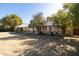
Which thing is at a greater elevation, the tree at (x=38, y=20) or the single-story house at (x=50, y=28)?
the tree at (x=38, y=20)

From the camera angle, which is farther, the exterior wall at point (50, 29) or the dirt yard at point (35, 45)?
the exterior wall at point (50, 29)

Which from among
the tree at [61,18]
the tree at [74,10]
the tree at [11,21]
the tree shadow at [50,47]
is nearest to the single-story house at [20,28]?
the tree at [11,21]

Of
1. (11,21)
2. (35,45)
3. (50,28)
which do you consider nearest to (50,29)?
Result: (50,28)

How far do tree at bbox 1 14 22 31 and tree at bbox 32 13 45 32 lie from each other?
0.87 feet

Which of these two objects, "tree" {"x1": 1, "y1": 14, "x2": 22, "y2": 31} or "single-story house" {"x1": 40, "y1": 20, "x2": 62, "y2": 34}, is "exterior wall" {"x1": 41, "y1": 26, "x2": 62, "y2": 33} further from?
"tree" {"x1": 1, "y1": 14, "x2": 22, "y2": 31}

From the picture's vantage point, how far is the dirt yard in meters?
7.92

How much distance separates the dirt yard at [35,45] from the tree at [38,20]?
0.20 meters

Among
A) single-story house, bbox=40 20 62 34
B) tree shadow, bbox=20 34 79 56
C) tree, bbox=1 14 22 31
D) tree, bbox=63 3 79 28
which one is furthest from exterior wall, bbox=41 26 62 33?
tree, bbox=1 14 22 31

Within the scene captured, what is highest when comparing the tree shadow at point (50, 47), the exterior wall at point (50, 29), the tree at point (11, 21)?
the tree at point (11, 21)

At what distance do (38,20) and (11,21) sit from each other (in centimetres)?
48

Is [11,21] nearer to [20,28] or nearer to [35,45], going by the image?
[20,28]

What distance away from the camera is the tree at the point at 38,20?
26.1ft

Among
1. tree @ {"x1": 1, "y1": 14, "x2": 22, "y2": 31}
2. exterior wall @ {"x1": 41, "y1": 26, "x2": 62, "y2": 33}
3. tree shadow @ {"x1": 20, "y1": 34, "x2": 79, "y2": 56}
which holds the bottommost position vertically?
tree shadow @ {"x1": 20, "y1": 34, "x2": 79, "y2": 56}

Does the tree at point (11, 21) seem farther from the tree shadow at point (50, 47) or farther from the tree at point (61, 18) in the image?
the tree at point (61, 18)
